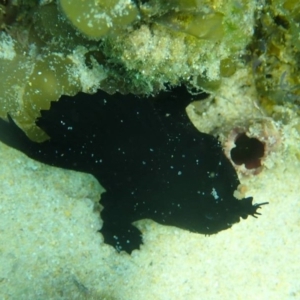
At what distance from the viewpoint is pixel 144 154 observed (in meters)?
4.28

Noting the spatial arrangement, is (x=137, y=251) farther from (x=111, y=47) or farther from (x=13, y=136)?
(x=111, y=47)

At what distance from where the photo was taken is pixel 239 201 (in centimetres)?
431

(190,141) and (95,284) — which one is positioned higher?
(190,141)

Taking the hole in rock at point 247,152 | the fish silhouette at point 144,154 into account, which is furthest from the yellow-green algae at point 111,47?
the hole in rock at point 247,152

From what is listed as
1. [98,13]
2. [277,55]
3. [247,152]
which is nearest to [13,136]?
[98,13]

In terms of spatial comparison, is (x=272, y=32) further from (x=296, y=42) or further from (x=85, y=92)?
(x=85, y=92)

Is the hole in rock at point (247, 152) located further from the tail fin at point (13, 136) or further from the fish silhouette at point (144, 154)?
the tail fin at point (13, 136)

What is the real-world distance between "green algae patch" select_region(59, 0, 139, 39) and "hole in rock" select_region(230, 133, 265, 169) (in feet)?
6.76

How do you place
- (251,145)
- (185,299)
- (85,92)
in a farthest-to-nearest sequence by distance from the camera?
(185,299)
(251,145)
(85,92)

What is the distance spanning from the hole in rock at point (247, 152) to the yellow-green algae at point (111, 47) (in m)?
0.78

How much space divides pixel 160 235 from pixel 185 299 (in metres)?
0.90

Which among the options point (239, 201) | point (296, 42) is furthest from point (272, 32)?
point (239, 201)

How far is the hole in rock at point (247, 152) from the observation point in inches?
176

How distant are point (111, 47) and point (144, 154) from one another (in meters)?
1.28
